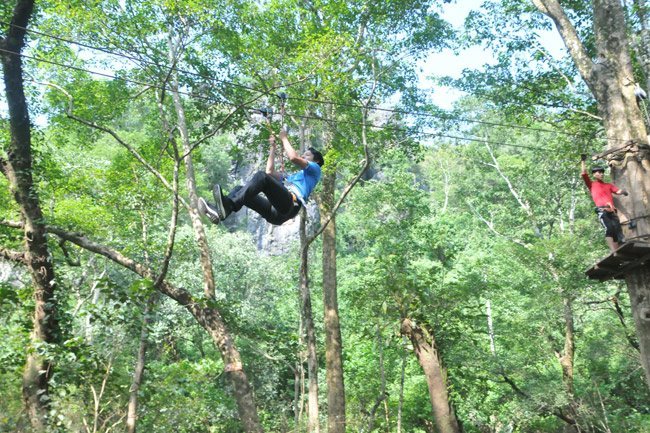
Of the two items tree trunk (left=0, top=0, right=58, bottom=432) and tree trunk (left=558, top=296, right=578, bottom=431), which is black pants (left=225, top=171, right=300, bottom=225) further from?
tree trunk (left=558, top=296, right=578, bottom=431)

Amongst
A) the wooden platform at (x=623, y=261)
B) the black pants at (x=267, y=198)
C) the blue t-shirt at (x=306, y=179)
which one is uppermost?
the blue t-shirt at (x=306, y=179)

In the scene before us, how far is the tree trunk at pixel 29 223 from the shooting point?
18.6ft

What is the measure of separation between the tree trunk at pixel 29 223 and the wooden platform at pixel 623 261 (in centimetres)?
576

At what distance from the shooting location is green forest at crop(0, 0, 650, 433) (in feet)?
19.5

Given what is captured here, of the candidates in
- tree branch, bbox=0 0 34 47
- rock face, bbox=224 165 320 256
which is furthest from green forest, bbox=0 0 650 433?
rock face, bbox=224 165 320 256

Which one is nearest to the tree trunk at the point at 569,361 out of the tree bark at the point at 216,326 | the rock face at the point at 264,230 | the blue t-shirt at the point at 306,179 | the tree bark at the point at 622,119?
the tree bark at the point at 622,119

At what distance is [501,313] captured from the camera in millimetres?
18781

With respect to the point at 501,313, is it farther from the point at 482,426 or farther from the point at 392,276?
the point at 392,276

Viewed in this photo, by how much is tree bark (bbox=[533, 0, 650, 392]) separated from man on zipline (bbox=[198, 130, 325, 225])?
3.45 m

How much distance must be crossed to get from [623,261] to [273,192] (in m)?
3.64

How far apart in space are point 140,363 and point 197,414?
77.7 inches

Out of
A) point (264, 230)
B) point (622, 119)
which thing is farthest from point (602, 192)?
point (264, 230)

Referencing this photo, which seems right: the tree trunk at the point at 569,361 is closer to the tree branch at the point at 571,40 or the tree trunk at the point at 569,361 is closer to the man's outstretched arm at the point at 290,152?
the tree branch at the point at 571,40

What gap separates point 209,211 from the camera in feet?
15.3
